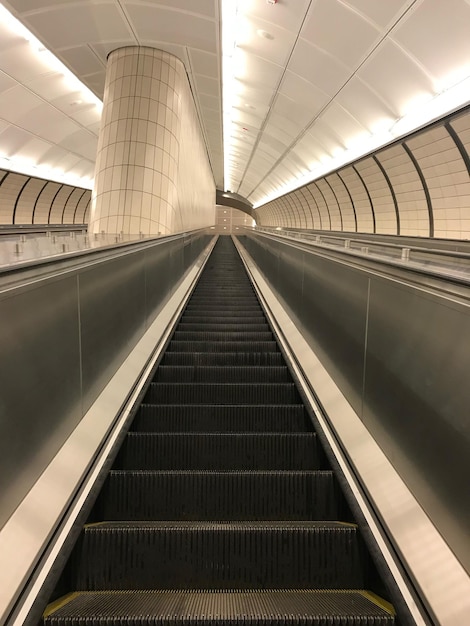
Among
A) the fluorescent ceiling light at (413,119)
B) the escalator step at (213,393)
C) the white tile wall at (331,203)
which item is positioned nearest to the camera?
the escalator step at (213,393)

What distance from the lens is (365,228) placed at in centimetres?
1897

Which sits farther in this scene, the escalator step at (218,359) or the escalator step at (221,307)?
the escalator step at (221,307)

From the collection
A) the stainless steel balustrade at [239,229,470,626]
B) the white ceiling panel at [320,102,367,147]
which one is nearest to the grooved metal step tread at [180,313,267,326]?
the stainless steel balustrade at [239,229,470,626]

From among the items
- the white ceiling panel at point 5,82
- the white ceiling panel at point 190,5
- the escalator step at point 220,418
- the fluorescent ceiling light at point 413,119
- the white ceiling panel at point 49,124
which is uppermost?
the white ceiling panel at point 190,5

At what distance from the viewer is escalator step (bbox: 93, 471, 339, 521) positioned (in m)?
2.47

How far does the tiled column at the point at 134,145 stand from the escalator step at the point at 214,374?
7.06 m

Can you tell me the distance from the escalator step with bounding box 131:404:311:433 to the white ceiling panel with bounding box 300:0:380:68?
6.88 metres

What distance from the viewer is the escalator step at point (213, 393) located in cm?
380

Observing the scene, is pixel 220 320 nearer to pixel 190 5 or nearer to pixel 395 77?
pixel 395 77

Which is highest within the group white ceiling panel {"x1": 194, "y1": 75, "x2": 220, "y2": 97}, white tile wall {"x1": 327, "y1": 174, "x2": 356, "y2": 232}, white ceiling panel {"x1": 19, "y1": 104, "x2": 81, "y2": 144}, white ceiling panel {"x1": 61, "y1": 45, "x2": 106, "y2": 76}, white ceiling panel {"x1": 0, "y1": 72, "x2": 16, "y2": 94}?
white ceiling panel {"x1": 194, "y1": 75, "x2": 220, "y2": 97}

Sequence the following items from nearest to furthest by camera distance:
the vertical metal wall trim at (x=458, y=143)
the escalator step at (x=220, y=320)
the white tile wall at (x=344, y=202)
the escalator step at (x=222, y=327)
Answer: the escalator step at (x=222, y=327)
the escalator step at (x=220, y=320)
the vertical metal wall trim at (x=458, y=143)
the white tile wall at (x=344, y=202)

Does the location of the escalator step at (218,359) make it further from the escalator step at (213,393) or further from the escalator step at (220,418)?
the escalator step at (220,418)

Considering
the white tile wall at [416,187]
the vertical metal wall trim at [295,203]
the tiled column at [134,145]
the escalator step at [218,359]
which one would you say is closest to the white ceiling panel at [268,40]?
the tiled column at [134,145]

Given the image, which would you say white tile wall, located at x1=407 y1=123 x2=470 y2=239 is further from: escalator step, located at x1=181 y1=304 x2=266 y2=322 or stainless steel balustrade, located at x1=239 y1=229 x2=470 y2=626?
stainless steel balustrade, located at x1=239 y1=229 x2=470 y2=626
